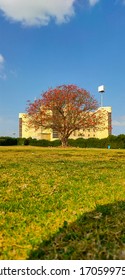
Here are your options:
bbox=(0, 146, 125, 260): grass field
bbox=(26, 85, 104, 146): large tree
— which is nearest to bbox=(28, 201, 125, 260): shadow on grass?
bbox=(0, 146, 125, 260): grass field

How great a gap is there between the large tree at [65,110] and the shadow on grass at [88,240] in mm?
27604

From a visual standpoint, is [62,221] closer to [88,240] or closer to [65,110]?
[88,240]

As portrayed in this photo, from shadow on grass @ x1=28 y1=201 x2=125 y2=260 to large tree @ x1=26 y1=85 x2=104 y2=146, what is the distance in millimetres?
27604

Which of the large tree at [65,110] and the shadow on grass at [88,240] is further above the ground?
the large tree at [65,110]

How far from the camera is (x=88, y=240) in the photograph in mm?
2010

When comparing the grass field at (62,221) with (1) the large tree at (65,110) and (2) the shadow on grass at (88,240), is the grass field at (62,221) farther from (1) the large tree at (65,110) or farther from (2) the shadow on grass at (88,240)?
(1) the large tree at (65,110)

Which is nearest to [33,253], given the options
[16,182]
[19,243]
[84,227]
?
[19,243]

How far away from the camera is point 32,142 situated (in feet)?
138

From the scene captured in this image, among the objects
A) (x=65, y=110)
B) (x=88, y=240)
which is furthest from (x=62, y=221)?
(x=65, y=110)

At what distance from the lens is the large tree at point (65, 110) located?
99.3ft

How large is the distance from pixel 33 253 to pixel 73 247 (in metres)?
0.27

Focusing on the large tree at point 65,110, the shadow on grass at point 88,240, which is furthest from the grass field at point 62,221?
the large tree at point 65,110
